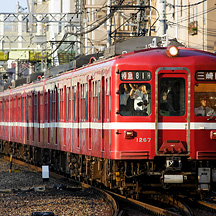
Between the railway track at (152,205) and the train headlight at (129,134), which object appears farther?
the train headlight at (129,134)

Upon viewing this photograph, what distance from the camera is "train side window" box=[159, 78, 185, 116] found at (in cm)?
1197

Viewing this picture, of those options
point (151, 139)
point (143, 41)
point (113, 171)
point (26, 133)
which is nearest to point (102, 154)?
point (113, 171)

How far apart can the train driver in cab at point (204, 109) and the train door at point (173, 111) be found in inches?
8.3

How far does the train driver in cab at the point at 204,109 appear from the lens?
11992 mm

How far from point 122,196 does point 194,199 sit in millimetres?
1541

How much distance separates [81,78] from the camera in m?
15.4

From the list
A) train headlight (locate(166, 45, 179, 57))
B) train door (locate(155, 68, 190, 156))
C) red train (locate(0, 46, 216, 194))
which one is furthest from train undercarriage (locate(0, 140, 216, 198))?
train headlight (locate(166, 45, 179, 57))

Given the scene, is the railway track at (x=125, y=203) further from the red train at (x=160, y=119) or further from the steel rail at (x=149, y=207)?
the red train at (x=160, y=119)

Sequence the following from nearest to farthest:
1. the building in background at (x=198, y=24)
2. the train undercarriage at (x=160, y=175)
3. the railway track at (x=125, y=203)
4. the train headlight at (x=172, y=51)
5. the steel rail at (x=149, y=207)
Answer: the steel rail at (x=149, y=207) < the railway track at (x=125, y=203) < the train undercarriage at (x=160, y=175) < the train headlight at (x=172, y=51) < the building in background at (x=198, y=24)

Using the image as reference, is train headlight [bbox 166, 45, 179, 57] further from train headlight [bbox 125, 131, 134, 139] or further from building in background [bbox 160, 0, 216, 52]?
building in background [bbox 160, 0, 216, 52]

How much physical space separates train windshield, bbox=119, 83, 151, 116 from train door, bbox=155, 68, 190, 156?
0.18 metres

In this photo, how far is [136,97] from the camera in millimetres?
11961

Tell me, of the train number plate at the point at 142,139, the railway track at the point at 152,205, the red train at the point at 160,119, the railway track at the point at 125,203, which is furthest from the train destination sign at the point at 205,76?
the railway track at the point at 125,203

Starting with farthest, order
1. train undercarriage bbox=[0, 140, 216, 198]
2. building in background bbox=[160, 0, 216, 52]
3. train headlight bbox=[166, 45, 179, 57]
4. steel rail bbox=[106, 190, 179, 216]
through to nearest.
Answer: building in background bbox=[160, 0, 216, 52] < train headlight bbox=[166, 45, 179, 57] < train undercarriage bbox=[0, 140, 216, 198] < steel rail bbox=[106, 190, 179, 216]
